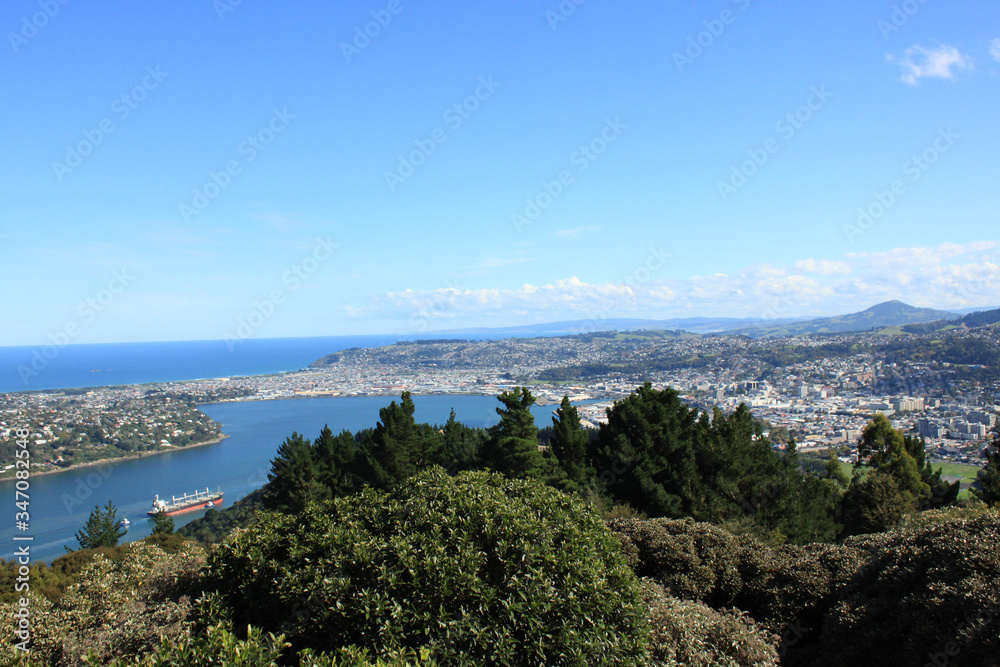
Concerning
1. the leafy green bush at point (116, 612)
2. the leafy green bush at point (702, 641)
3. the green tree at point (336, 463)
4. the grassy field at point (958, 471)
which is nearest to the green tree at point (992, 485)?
the leafy green bush at point (702, 641)

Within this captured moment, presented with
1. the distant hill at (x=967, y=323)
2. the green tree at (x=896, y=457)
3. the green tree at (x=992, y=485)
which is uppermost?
the distant hill at (x=967, y=323)

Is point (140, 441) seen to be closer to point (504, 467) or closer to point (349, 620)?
point (504, 467)

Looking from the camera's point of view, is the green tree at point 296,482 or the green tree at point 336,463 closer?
the green tree at point 296,482

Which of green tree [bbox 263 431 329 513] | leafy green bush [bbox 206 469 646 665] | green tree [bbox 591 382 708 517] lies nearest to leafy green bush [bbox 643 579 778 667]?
leafy green bush [bbox 206 469 646 665]

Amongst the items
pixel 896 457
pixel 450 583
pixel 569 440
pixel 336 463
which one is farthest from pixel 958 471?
pixel 450 583

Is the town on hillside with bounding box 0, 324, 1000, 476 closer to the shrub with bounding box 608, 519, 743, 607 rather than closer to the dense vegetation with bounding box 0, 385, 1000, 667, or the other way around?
the shrub with bounding box 608, 519, 743, 607

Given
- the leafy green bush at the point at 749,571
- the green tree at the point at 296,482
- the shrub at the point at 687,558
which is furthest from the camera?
the green tree at the point at 296,482

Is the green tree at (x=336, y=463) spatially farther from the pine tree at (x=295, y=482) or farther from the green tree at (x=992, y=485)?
the green tree at (x=992, y=485)
